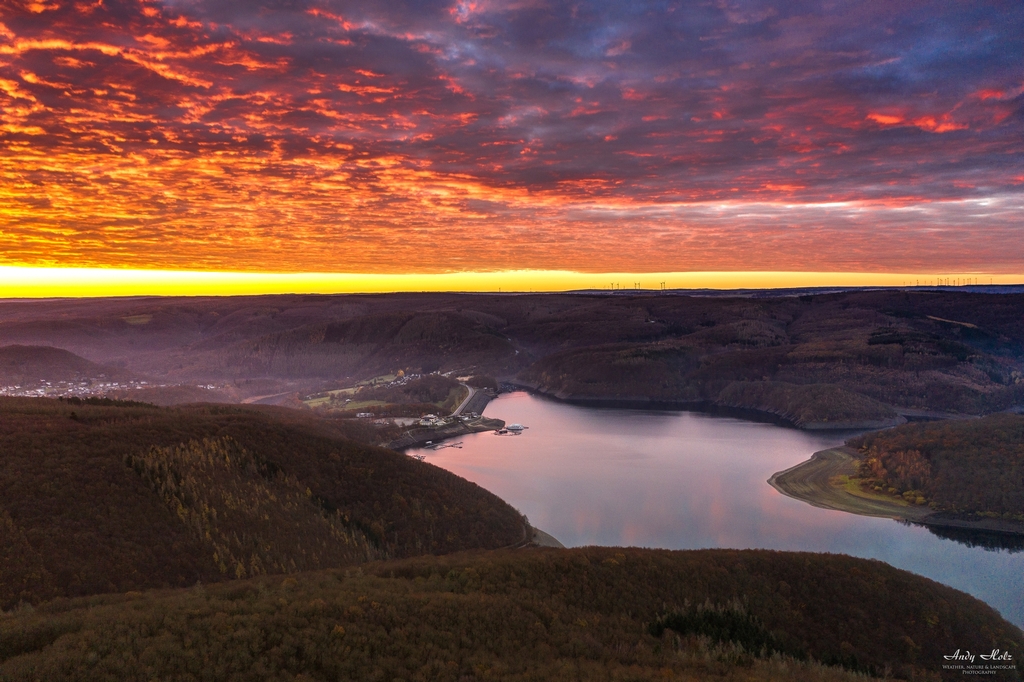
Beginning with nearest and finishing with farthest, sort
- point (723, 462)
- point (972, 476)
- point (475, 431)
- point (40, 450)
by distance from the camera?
point (40, 450) → point (972, 476) → point (723, 462) → point (475, 431)

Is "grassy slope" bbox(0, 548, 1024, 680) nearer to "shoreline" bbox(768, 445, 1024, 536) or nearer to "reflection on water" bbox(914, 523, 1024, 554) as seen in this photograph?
"reflection on water" bbox(914, 523, 1024, 554)

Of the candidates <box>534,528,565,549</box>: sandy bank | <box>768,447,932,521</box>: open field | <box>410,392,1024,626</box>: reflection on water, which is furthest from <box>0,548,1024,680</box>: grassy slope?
<box>768,447,932,521</box>: open field

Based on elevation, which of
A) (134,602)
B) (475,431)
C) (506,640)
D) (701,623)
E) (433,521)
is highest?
(134,602)

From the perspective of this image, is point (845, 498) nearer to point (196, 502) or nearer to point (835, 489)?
point (835, 489)

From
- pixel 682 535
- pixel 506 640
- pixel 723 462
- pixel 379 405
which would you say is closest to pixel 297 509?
pixel 506 640

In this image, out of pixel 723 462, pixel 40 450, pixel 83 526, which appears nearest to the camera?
pixel 83 526

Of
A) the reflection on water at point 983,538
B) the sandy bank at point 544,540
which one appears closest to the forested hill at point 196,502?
the sandy bank at point 544,540

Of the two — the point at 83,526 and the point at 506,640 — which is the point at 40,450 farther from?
the point at 506,640
